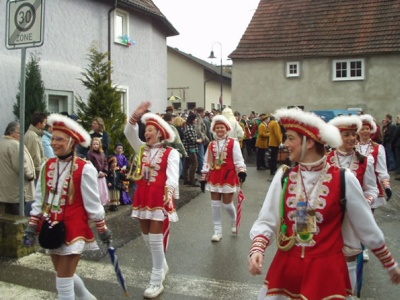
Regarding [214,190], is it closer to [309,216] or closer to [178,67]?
[309,216]

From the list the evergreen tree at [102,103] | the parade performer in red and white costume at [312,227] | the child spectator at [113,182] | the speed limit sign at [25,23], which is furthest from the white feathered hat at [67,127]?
the evergreen tree at [102,103]

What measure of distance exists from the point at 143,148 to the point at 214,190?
91.3 inches

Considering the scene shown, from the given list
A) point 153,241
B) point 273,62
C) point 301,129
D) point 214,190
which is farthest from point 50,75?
point 273,62

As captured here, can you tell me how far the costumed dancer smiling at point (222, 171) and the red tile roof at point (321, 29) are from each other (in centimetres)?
2148

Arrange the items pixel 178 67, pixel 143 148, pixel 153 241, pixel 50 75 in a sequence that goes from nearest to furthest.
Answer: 1. pixel 153 241
2. pixel 143 148
3. pixel 50 75
4. pixel 178 67

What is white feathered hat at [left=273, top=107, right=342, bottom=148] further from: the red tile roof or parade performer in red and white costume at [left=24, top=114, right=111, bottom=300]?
the red tile roof

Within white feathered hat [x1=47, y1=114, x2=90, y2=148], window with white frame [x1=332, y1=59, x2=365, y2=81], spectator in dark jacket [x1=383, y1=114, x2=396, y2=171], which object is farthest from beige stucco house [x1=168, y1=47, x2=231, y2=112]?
white feathered hat [x1=47, y1=114, x2=90, y2=148]

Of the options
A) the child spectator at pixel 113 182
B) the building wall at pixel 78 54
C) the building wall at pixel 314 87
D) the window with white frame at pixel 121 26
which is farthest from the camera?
the building wall at pixel 314 87

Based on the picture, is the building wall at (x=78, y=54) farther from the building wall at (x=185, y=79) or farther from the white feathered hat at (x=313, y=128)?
the building wall at (x=185, y=79)

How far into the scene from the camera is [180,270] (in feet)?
20.4

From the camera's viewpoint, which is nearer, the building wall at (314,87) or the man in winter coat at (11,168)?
the man in winter coat at (11,168)

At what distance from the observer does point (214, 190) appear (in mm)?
7902

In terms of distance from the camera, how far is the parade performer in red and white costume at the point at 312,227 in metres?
3.15

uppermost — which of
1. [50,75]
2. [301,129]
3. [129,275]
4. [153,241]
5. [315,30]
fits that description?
[315,30]
